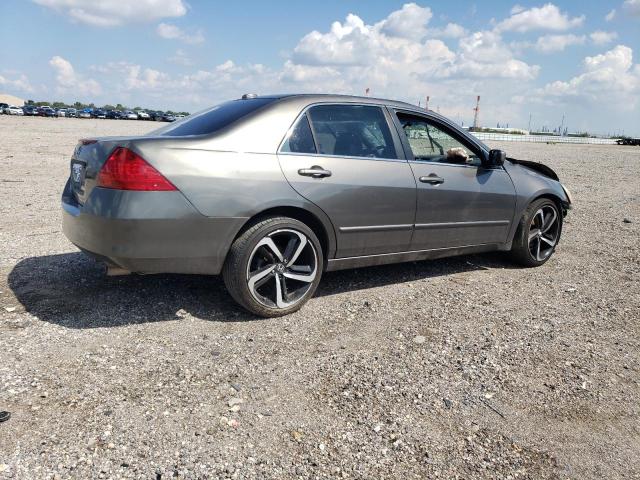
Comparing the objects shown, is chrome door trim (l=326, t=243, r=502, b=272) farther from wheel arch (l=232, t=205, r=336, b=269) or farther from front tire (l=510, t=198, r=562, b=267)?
front tire (l=510, t=198, r=562, b=267)

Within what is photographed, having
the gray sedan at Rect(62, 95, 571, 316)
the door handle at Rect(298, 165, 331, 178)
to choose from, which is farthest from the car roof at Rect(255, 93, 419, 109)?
the door handle at Rect(298, 165, 331, 178)

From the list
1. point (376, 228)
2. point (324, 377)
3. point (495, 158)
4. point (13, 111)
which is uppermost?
point (495, 158)

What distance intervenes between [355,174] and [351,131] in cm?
41

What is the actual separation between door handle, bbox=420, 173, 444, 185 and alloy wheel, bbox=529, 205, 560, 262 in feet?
4.91

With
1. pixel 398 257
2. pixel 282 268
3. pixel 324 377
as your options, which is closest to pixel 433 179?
pixel 398 257

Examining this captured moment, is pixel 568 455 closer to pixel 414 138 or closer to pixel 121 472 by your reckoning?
pixel 121 472

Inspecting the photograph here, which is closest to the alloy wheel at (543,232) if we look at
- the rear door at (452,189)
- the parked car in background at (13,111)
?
the rear door at (452,189)

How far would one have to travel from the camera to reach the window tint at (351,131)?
13.5 ft

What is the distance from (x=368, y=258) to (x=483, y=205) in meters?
1.44

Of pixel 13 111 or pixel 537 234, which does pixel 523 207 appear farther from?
pixel 13 111

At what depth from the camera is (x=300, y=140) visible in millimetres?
3945

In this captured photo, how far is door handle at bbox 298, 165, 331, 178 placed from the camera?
3859 mm

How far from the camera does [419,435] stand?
2543mm

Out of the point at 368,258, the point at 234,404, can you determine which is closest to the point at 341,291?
the point at 368,258
